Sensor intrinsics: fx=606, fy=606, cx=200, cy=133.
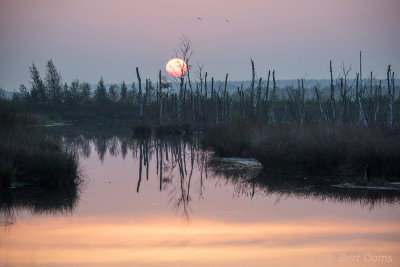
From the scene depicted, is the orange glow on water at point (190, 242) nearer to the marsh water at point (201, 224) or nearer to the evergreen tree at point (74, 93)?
the marsh water at point (201, 224)

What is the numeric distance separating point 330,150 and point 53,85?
2692 inches

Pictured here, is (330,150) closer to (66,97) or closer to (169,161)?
(169,161)

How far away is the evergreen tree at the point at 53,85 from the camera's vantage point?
7915 centimetres

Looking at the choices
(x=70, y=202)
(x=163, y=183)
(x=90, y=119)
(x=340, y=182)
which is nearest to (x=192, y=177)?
(x=163, y=183)

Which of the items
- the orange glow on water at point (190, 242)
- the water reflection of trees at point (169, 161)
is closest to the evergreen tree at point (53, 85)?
the water reflection of trees at point (169, 161)

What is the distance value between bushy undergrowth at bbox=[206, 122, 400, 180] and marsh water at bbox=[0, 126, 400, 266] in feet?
4.30

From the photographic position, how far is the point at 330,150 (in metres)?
17.8

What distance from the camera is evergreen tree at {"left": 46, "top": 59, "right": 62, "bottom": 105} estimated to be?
7915 cm

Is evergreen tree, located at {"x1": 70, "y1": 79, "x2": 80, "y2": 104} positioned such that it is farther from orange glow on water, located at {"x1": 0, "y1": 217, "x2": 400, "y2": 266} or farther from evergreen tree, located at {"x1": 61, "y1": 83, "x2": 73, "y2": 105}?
orange glow on water, located at {"x1": 0, "y1": 217, "x2": 400, "y2": 266}

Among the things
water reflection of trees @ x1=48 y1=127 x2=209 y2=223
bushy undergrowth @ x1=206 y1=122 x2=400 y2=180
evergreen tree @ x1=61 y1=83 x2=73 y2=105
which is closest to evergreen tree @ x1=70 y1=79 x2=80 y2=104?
evergreen tree @ x1=61 y1=83 x2=73 y2=105

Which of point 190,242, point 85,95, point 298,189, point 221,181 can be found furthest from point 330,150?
point 85,95

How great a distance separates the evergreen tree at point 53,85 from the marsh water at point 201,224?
2493 inches

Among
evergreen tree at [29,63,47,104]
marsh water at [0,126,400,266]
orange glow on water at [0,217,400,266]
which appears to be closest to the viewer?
orange glow on water at [0,217,400,266]

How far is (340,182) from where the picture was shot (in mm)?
15758
